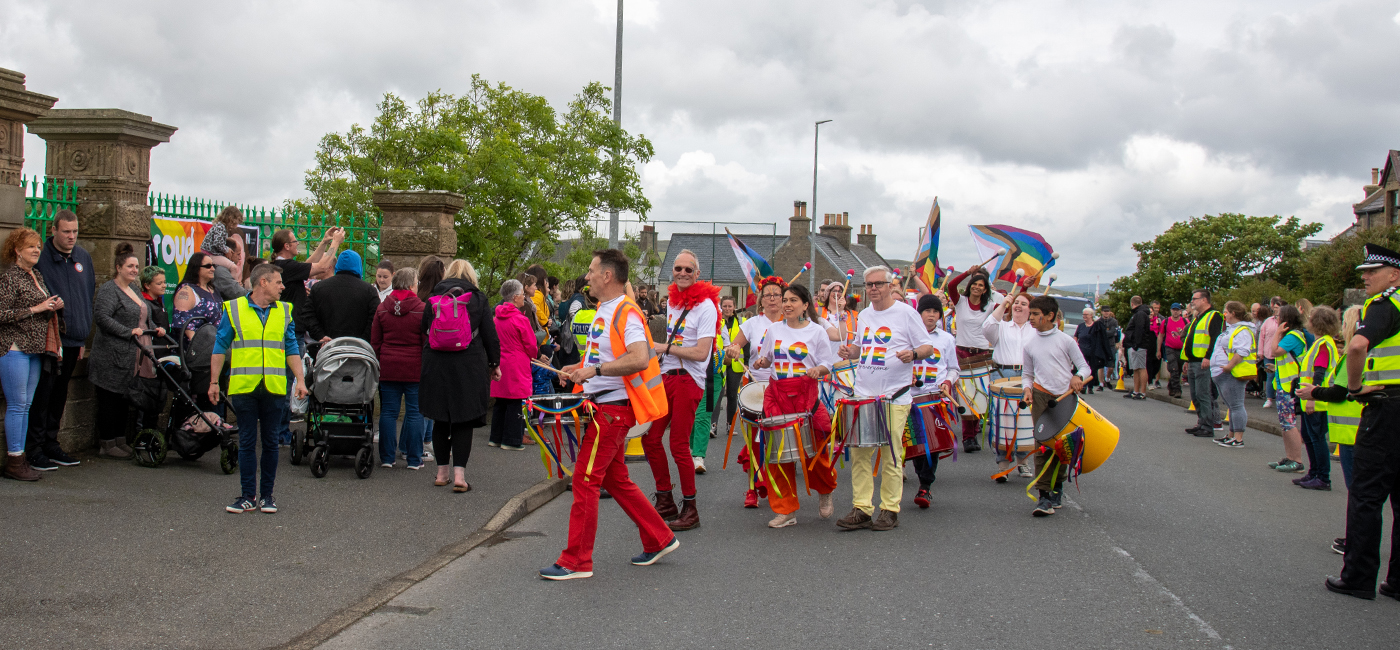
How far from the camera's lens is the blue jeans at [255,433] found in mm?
6574

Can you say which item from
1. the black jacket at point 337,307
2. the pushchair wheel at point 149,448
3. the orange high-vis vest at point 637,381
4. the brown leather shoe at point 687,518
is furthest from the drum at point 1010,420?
the pushchair wheel at point 149,448

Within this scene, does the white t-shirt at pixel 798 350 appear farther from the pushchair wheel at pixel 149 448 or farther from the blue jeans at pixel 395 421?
the pushchair wheel at pixel 149 448

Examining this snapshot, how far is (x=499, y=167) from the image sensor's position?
54.2ft

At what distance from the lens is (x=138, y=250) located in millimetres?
8906

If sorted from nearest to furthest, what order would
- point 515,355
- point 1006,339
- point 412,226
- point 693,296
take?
point 693,296 → point 1006,339 → point 515,355 → point 412,226

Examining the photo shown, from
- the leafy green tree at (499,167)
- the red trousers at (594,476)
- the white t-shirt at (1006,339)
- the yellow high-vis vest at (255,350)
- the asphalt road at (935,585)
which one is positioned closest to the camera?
the asphalt road at (935,585)

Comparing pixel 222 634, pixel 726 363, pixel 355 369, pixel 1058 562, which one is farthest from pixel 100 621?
pixel 726 363

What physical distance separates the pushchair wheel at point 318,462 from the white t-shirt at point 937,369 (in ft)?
14.8

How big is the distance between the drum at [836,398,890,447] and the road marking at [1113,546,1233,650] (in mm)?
1615

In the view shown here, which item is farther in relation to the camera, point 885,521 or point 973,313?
point 973,313

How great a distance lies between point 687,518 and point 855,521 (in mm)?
1142

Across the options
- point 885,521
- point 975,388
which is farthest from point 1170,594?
point 975,388

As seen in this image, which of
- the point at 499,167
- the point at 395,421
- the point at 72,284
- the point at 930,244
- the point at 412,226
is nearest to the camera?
the point at 72,284

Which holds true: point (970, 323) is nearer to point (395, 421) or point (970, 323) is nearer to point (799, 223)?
point (395, 421)
